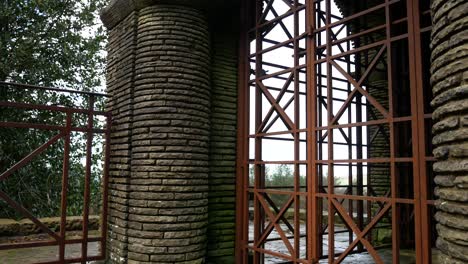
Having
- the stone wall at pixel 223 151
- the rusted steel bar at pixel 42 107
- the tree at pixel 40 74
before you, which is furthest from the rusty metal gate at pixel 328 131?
the tree at pixel 40 74

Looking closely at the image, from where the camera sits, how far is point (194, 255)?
495cm

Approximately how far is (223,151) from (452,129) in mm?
3608

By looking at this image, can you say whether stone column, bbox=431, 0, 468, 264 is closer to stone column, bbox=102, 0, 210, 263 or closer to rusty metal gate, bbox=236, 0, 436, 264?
rusty metal gate, bbox=236, 0, 436, 264

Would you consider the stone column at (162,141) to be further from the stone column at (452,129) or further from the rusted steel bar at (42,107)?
the stone column at (452,129)

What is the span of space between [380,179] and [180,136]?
561cm

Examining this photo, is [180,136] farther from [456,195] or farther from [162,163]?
[456,195]

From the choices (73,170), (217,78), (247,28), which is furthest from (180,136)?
(73,170)

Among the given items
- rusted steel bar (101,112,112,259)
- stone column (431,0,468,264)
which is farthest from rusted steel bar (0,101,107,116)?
stone column (431,0,468,264)

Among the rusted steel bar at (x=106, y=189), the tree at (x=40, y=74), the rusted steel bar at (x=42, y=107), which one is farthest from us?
the tree at (x=40, y=74)

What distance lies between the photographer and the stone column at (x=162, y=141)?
4859mm

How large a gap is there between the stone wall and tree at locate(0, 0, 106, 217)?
5525mm

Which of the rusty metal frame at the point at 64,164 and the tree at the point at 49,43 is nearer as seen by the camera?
the rusty metal frame at the point at 64,164

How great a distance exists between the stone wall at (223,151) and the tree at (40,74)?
18.1 ft

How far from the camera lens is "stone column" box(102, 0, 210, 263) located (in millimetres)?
4859
